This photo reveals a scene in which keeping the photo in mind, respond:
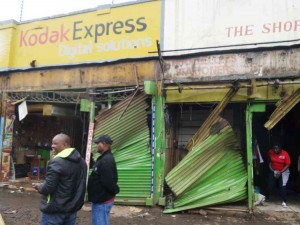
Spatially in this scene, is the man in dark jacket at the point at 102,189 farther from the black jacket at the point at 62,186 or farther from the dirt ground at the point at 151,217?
the dirt ground at the point at 151,217

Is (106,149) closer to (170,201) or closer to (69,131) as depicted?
(170,201)

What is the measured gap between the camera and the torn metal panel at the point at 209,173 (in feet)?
25.8

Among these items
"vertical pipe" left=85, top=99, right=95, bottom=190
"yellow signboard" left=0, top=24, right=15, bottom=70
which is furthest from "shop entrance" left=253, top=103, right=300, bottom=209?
"yellow signboard" left=0, top=24, right=15, bottom=70

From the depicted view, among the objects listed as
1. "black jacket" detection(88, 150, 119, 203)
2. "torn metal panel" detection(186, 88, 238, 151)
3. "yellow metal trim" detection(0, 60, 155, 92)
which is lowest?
"black jacket" detection(88, 150, 119, 203)

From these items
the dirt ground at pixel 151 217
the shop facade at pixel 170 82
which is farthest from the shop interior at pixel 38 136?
the dirt ground at pixel 151 217

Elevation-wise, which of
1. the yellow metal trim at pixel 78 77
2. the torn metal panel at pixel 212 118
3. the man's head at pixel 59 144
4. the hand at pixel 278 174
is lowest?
the hand at pixel 278 174

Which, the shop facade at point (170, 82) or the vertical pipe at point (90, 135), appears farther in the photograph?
the vertical pipe at point (90, 135)

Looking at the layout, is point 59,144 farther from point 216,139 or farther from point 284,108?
point 284,108

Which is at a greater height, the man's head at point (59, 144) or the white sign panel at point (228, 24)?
the white sign panel at point (228, 24)

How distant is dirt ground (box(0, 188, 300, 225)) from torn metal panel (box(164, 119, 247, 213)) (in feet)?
1.13

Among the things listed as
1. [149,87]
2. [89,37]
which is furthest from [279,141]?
[89,37]

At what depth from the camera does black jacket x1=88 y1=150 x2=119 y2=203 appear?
457 cm

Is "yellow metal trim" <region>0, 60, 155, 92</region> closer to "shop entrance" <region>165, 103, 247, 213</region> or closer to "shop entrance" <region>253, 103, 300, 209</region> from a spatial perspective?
"shop entrance" <region>165, 103, 247, 213</region>

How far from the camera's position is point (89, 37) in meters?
9.80
